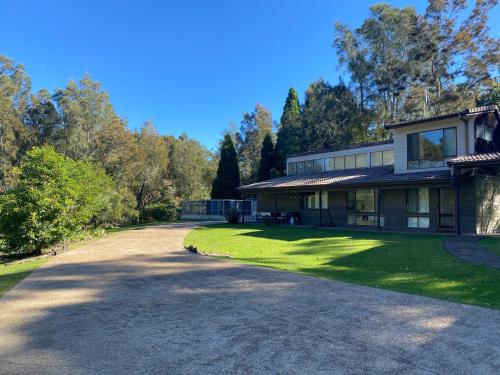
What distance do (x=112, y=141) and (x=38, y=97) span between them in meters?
8.90

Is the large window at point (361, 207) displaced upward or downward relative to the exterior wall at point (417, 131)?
downward

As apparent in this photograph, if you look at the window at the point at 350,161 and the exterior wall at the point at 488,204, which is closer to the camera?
the exterior wall at the point at 488,204

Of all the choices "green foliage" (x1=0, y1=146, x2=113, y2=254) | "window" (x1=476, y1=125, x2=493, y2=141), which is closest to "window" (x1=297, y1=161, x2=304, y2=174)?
"window" (x1=476, y1=125, x2=493, y2=141)

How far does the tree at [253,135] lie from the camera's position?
51625 mm

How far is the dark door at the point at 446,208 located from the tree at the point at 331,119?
19184mm

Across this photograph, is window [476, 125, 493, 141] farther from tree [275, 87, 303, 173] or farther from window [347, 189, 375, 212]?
tree [275, 87, 303, 173]

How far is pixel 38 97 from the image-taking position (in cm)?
3672

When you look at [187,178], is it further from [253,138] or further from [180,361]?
[180,361]

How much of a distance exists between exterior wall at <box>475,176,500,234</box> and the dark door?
1053mm

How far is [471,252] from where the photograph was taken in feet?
36.3

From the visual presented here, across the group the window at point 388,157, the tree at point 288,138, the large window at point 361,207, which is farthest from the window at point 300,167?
the tree at point 288,138

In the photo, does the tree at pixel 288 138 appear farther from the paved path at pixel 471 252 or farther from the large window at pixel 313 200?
the paved path at pixel 471 252

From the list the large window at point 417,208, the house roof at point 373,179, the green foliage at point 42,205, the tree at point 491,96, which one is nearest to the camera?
the green foliage at point 42,205

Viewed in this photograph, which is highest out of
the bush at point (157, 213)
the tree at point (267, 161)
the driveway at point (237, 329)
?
the tree at point (267, 161)
